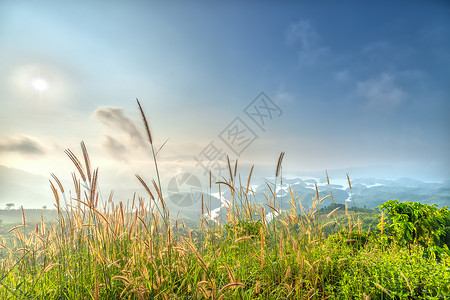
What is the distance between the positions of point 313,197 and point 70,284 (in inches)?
153

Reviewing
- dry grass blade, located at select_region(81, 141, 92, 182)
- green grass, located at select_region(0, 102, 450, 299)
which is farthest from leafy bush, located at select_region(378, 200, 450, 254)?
dry grass blade, located at select_region(81, 141, 92, 182)

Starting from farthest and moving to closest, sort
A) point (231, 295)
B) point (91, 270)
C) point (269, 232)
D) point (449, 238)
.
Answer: point (449, 238)
point (269, 232)
point (91, 270)
point (231, 295)

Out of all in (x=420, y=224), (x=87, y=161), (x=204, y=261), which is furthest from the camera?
(x=420, y=224)

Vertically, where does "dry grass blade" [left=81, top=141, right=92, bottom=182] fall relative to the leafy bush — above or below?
above

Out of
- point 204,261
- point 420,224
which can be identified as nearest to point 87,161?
point 204,261

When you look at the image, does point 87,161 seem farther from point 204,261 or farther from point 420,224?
point 420,224

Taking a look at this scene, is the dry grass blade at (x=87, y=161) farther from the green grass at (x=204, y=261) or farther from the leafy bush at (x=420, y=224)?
the leafy bush at (x=420, y=224)

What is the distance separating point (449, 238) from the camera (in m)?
4.90

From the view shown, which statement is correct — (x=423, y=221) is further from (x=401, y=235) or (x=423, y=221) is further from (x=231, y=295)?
(x=231, y=295)

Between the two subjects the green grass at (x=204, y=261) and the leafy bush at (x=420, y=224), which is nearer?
the green grass at (x=204, y=261)

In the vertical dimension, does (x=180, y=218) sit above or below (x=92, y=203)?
below

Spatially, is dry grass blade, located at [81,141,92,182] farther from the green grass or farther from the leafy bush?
the leafy bush

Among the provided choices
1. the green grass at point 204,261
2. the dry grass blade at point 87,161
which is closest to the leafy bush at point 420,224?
the green grass at point 204,261

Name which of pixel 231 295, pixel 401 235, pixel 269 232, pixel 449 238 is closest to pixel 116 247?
pixel 231 295
